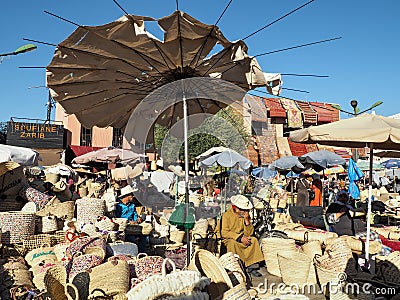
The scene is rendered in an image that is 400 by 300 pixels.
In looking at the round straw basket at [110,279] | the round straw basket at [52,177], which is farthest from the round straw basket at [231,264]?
the round straw basket at [52,177]

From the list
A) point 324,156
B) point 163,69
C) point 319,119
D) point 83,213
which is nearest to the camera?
point 163,69

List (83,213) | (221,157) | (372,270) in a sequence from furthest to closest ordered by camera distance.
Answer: (221,157), (83,213), (372,270)

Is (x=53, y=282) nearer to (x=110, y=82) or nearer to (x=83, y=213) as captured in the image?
(x=110, y=82)

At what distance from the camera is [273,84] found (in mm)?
3580

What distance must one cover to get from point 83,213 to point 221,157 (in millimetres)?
6046

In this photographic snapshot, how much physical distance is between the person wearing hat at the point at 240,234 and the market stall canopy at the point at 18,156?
374cm

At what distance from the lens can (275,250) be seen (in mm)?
5797

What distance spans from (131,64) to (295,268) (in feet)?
11.0

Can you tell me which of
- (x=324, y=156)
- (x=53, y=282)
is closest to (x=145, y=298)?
(x=53, y=282)

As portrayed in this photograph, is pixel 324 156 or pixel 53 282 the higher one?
pixel 324 156

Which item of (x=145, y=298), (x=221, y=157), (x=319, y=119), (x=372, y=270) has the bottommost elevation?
(x=372, y=270)

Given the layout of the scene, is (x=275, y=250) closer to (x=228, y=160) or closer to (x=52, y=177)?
(x=228, y=160)

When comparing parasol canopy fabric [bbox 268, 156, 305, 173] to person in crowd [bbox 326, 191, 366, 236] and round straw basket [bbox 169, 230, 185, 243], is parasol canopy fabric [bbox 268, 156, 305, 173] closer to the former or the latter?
person in crowd [bbox 326, 191, 366, 236]

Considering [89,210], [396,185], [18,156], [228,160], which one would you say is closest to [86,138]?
[228,160]
